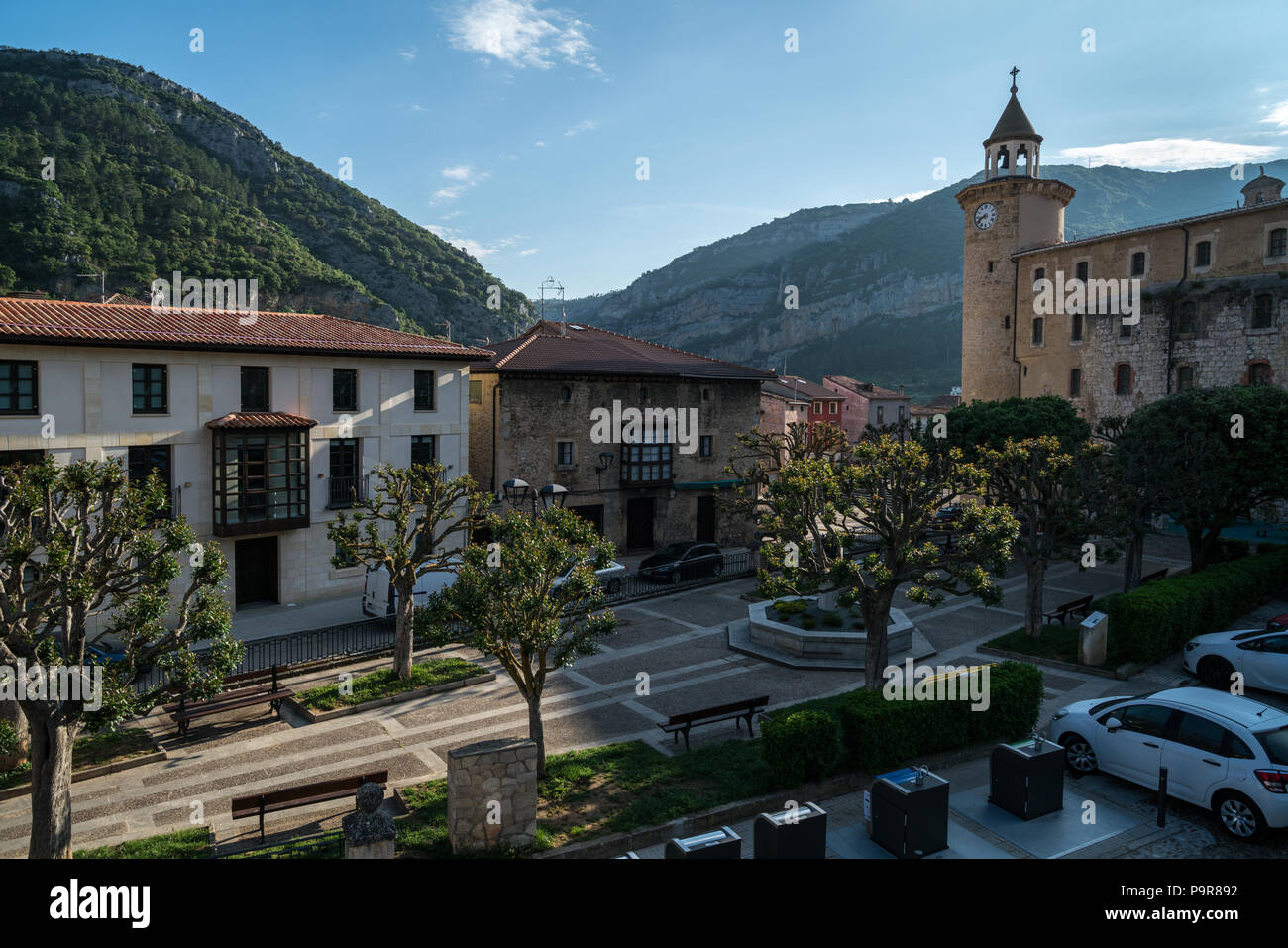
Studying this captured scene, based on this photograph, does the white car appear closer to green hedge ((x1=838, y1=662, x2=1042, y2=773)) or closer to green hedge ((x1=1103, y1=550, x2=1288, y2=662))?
green hedge ((x1=838, y1=662, x2=1042, y2=773))

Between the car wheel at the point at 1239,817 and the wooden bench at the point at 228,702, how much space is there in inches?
685

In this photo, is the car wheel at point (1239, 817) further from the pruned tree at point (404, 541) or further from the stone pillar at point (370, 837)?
the pruned tree at point (404, 541)

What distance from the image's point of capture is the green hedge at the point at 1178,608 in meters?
19.3

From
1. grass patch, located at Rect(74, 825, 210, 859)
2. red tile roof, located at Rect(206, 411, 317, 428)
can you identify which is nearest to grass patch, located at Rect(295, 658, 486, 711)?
grass patch, located at Rect(74, 825, 210, 859)

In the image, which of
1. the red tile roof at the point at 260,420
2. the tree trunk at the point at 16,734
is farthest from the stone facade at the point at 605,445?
the tree trunk at the point at 16,734

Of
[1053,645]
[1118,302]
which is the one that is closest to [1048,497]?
[1053,645]

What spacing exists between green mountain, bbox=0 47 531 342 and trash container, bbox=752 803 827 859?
58.7 m

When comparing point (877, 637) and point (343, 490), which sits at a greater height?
point (343, 490)

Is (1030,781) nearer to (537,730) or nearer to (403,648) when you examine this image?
(537,730)

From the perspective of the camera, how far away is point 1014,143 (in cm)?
5316

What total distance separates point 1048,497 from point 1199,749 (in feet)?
39.8

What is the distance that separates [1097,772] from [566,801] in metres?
9.07

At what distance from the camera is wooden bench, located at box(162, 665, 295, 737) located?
16.2 m

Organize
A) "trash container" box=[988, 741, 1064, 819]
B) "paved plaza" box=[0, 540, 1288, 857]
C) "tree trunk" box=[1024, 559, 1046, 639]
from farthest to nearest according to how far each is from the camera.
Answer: "tree trunk" box=[1024, 559, 1046, 639]
"paved plaza" box=[0, 540, 1288, 857]
"trash container" box=[988, 741, 1064, 819]
